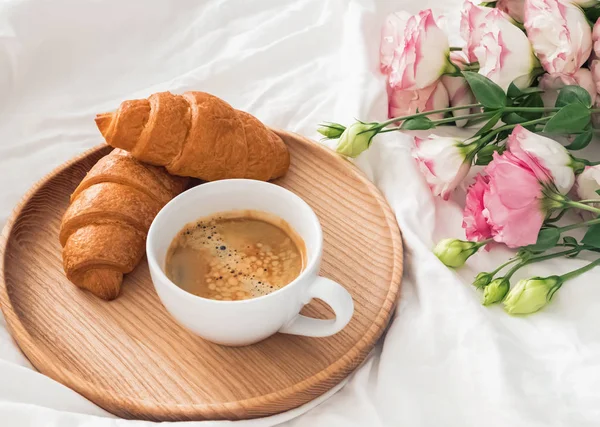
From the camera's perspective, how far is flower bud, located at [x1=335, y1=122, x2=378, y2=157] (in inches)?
54.9

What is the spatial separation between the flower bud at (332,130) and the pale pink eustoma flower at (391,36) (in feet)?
0.58

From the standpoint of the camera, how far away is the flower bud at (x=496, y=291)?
1.16 meters

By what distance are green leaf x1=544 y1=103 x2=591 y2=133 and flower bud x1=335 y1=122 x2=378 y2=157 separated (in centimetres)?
33

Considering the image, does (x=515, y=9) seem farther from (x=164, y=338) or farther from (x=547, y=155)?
(x=164, y=338)

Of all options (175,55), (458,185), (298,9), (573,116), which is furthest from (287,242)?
(298,9)

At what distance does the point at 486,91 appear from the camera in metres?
1.29

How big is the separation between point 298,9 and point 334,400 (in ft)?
3.70

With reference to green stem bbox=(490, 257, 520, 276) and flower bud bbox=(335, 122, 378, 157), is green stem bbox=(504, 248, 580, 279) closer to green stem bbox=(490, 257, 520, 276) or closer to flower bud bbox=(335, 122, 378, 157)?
green stem bbox=(490, 257, 520, 276)

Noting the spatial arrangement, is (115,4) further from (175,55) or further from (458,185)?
(458,185)

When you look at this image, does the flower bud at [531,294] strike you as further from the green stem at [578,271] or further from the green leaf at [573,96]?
the green leaf at [573,96]

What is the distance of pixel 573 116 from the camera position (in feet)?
4.02

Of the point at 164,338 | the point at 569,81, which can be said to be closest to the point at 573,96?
the point at 569,81

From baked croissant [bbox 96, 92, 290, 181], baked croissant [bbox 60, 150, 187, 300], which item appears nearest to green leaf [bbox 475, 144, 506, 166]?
baked croissant [bbox 96, 92, 290, 181]

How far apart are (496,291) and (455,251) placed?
0.10 m
